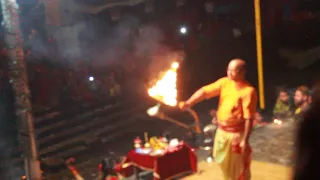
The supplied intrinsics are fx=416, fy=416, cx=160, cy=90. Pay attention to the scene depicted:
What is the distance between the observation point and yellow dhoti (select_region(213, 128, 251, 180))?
5949mm

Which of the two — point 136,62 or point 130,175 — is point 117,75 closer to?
point 136,62

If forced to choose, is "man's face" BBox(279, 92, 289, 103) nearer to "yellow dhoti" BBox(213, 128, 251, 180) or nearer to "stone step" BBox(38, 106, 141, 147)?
"stone step" BBox(38, 106, 141, 147)

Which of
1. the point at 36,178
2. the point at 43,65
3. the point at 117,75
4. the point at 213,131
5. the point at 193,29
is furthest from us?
the point at 193,29

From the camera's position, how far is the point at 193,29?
17.3m

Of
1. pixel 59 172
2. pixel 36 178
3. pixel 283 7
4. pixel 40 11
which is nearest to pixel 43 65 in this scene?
pixel 40 11

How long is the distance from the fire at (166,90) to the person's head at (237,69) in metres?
0.93

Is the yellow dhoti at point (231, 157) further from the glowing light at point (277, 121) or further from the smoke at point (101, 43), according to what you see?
the smoke at point (101, 43)

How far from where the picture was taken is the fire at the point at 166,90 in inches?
243

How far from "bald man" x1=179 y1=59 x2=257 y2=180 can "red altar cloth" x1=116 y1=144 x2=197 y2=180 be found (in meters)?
1.78

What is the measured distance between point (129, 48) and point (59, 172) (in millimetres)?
5727

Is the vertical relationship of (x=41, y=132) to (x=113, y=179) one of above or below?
above

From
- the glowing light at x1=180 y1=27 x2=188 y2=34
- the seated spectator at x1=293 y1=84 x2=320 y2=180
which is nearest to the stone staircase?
the glowing light at x1=180 y1=27 x2=188 y2=34

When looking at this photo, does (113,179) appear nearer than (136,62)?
Yes

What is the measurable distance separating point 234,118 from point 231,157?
0.61 metres
